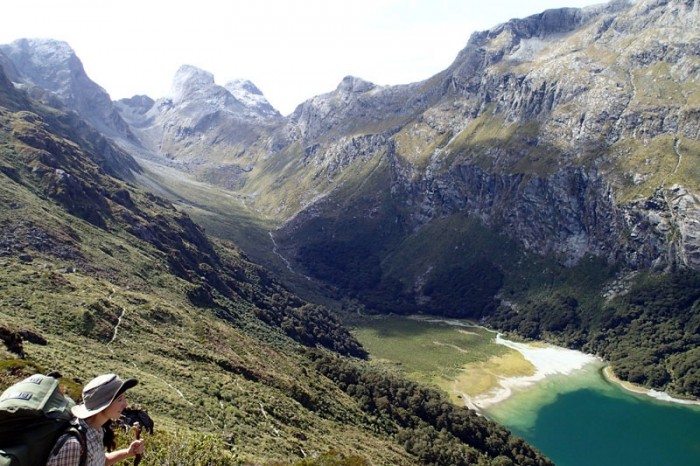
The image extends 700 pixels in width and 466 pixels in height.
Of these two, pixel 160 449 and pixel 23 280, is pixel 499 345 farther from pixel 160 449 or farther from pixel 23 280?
pixel 160 449

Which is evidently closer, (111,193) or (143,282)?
(143,282)

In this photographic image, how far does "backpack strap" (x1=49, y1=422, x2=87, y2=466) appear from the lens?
358 inches

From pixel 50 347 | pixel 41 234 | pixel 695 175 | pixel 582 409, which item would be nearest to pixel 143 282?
pixel 41 234

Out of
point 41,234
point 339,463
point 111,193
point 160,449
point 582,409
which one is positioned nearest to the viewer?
point 160,449

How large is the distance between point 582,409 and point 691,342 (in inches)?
2631

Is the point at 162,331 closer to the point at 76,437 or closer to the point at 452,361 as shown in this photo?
the point at 76,437

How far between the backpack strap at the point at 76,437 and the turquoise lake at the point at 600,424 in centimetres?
12581

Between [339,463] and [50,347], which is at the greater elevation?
[339,463]

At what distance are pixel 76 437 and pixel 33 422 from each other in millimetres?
913

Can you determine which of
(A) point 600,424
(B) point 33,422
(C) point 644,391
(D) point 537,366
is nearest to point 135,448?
(B) point 33,422

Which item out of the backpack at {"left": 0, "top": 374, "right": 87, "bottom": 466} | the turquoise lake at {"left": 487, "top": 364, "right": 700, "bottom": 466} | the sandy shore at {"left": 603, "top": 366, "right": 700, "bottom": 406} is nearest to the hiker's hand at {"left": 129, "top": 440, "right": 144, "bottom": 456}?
the backpack at {"left": 0, "top": 374, "right": 87, "bottom": 466}

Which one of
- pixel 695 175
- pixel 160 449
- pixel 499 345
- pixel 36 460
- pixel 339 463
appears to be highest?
pixel 695 175

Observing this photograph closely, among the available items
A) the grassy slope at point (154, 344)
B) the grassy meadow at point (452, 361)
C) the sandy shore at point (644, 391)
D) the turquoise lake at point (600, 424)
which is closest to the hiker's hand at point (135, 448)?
the grassy slope at point (154, 344)

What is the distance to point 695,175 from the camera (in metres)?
197
